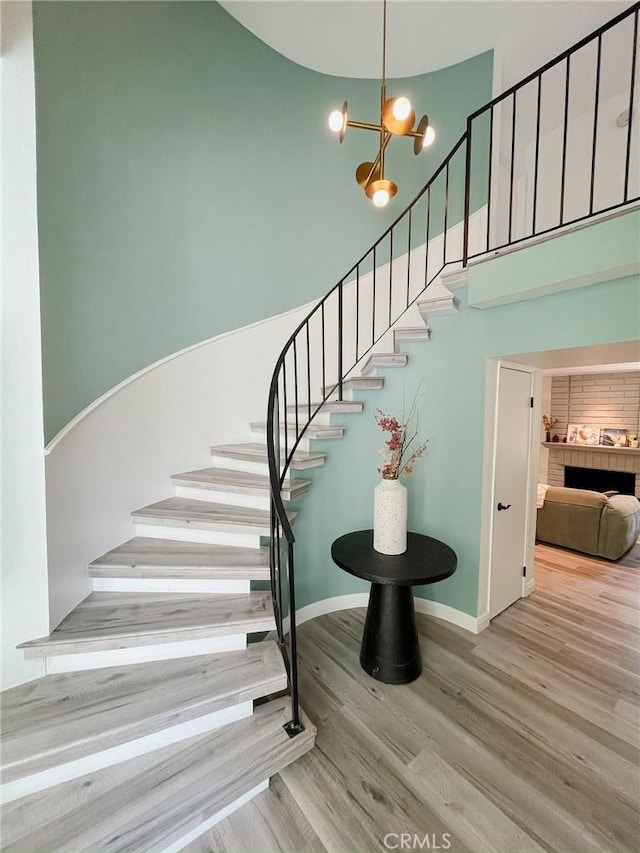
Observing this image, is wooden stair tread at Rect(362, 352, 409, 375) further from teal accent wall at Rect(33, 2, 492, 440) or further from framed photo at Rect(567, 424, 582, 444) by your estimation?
framed photo at Rect(567, 424, 582, 444)

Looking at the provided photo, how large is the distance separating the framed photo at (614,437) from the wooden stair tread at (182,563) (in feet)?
20.5

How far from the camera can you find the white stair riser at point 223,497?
95.9 inches

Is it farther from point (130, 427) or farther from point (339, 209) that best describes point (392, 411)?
point (339, 209)

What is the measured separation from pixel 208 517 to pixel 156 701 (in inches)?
37.8

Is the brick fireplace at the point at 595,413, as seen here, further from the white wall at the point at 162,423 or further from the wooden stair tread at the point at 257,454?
the wooden stair tread at the point at 257,454

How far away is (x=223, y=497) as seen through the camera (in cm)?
253

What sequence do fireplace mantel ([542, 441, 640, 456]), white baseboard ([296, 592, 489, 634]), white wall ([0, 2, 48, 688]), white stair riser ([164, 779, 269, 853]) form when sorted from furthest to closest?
fireplace mantel ([542, 441, 640, 456])
white baseboard ([296, 592, 489, 634])
white wall ([0, 2, 48, 688])
white stair riser ([164, 779, 269, 853])

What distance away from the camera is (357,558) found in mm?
2090

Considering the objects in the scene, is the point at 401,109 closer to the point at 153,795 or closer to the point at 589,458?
the point at 153,795

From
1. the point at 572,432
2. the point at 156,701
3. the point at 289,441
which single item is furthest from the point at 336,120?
the point at 572,432

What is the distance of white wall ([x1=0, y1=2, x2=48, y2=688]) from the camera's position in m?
1.51

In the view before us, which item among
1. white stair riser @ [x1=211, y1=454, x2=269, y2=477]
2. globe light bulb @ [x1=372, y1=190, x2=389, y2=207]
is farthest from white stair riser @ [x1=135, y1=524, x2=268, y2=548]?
globe light bulb @ [x1=372, y1=190, x2=389, y2=207]

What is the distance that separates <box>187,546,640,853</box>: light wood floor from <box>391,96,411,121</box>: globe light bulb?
123 inches

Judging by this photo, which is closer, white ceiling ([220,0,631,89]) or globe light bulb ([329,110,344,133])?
globe light bulb ([329,110,344,133])
